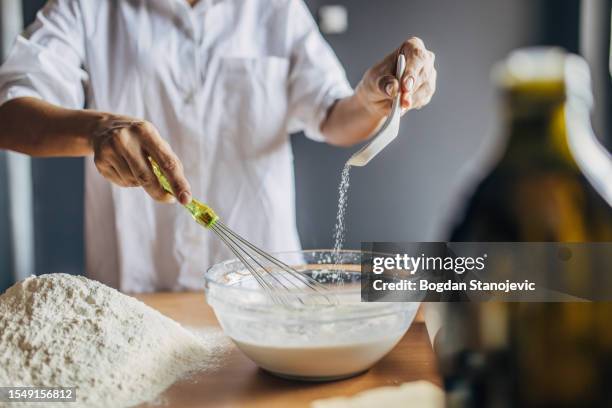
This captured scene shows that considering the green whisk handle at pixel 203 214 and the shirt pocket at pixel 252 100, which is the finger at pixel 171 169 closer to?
the green whisk handle at pixel 203 214

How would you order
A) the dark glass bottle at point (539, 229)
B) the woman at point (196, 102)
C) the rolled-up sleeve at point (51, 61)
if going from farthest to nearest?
the woman at point (196, 102)
the rolled-up sleeve at point (51, 61)
the dark glass bottle at point (539, 229)

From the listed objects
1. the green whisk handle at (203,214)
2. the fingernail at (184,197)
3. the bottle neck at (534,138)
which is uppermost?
the bottle neck at (534,138)

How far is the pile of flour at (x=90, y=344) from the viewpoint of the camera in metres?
0.36

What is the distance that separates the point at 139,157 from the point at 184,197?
66 millimetres

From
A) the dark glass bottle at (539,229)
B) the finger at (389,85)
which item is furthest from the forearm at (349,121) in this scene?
the dark glass bottle at (539,229)

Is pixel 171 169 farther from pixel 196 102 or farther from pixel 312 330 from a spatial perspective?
pixel 196 102

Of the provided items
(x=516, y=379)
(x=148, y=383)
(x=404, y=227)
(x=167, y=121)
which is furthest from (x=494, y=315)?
(x=404, y=227)

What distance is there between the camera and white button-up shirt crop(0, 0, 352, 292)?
773mm

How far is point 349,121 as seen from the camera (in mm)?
751

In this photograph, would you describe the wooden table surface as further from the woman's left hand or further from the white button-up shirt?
the white button-up shirt

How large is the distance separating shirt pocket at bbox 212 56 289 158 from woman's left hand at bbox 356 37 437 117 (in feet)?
0.71

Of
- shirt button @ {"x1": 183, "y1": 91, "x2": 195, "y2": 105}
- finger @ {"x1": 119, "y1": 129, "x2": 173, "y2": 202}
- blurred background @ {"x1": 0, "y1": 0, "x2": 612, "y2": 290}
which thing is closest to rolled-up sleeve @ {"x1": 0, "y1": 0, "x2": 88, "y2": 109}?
shirt button @ {"x1": 183, "y1": 91, "x2": 195, "y2": 105}

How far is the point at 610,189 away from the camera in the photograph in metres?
0.24

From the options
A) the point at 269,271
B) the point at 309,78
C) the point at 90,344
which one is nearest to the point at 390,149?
the point at 309,78
